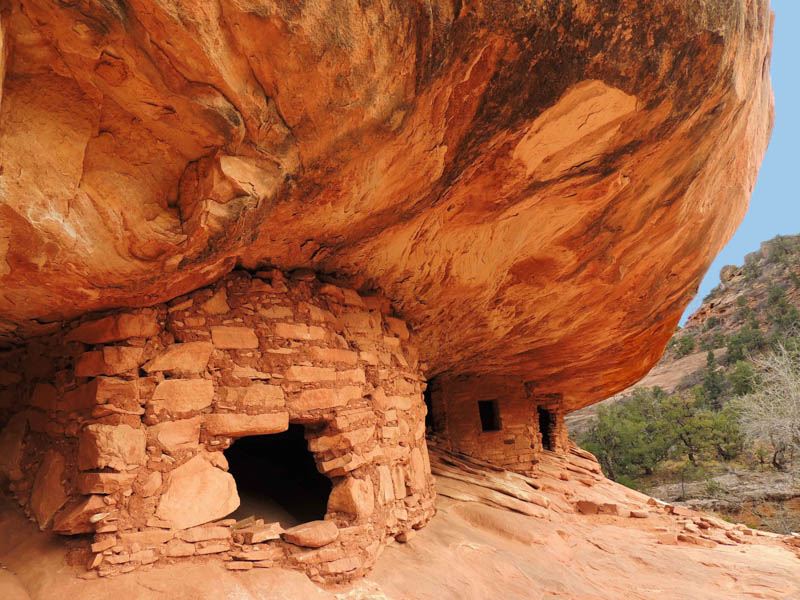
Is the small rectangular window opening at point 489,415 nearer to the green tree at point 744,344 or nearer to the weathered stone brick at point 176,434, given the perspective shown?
the weathered stone brick at point 176,434

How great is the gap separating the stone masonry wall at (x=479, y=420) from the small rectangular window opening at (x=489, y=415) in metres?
0.08

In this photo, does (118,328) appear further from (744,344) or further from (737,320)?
(737,320)

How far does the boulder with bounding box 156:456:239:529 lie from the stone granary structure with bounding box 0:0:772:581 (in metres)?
0.01

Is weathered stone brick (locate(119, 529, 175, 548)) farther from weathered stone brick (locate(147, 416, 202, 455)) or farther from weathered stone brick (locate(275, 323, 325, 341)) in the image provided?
weathered stone brick (locate(275, 323, 325, 341))

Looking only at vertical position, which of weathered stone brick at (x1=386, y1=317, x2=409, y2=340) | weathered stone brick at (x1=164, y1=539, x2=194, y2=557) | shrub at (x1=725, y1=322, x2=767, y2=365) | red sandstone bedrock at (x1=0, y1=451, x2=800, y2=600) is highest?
shrub at (x1=725, y1=322, x2=767, y2=365)

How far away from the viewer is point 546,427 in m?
7.86

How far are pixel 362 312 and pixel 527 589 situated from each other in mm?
1971

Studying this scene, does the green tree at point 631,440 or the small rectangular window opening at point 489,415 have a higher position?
the small rectangular window opening at point 489,415

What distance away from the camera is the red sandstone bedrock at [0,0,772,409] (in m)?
1.64

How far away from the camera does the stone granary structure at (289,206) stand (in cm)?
172

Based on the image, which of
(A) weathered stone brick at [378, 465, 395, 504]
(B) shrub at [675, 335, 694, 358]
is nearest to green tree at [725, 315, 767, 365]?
(B) shrub at [675, 335, 694, 358]

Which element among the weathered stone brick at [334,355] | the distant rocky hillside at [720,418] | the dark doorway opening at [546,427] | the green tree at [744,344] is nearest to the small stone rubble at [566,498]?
the dark doorway opening at [546,427]

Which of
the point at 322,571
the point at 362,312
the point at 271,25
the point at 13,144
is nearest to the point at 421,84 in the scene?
the point at 271,25

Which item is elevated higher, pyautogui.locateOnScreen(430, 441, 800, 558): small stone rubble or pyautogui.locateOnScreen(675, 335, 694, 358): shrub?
pyautogui.locateOnScreen(675, 335, 694, 358): shrub
